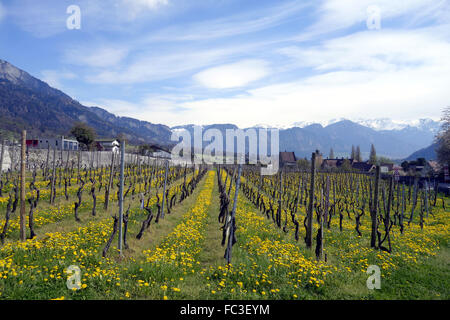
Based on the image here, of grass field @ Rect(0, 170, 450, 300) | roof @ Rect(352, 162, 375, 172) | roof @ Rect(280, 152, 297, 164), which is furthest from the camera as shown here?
roof @ Rect(280, 152, 297, 164)

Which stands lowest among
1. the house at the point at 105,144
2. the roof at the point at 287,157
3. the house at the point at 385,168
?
the house at the point at 385,168

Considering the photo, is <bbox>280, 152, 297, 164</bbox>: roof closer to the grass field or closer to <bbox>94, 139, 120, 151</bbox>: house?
<bbox>94, 139, 120, 151</bbox>: house

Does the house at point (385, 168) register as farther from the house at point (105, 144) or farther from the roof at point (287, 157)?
the house at point (105, 144)

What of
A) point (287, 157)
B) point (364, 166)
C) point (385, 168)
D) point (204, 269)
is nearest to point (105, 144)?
point (287, 157)

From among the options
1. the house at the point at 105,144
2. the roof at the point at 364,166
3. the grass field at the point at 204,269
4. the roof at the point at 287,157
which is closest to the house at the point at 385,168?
the roof at the point at 364,166

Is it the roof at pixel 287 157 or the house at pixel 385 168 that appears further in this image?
the roof at pixel 287 157

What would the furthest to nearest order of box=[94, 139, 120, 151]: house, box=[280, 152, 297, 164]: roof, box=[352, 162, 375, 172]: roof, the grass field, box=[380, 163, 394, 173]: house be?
box=[280, 152, 297, 164]: roof
box=[352, 162, 375, 172]: roof
box=[94, 139, 120, 151]: house
box=[380, 163, 394, 173]: house
the grass field

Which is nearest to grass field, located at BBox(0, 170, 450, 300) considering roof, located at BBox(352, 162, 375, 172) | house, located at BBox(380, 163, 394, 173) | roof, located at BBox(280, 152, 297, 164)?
house, located at BBox(380, 163, 394, 173)

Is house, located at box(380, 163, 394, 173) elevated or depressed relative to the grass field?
elevated

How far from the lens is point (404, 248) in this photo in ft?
37.5
